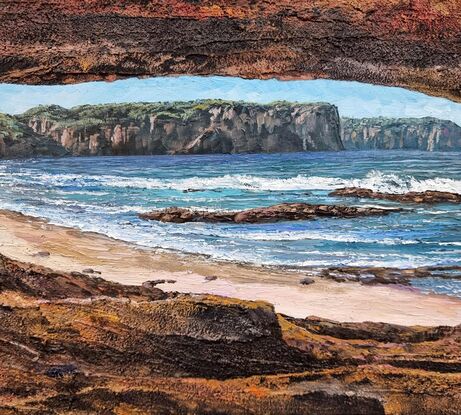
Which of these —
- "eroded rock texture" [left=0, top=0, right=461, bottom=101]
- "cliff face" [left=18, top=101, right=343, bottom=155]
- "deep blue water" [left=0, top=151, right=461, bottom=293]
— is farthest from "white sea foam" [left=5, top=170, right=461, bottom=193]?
"eroded rock texture" [left=0, top=0, right=461, bottom=101]

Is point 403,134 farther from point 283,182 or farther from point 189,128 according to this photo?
point 189,128

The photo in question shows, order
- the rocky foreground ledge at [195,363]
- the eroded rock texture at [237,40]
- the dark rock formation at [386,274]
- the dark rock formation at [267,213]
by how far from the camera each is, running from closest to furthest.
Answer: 1. the eroded rock texture at [237,40]
2. the rocky foreground ledge at [195,363]
3. the dark rock formation at [386,274]
4. the dark rock formation at [267,213]

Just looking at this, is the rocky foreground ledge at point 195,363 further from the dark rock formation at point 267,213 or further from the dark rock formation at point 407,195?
the dark rock formation at point 407,195

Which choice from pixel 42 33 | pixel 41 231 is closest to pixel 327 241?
pixel 41 231

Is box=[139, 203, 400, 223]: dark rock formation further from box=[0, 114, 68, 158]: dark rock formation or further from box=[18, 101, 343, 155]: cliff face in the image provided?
box=[0, 114, 68, 158]: dark rock formation

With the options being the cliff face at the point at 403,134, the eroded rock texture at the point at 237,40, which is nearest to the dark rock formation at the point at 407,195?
the cliff face at the point at 403,134

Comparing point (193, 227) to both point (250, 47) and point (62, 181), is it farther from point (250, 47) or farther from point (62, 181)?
point (250, 47)
